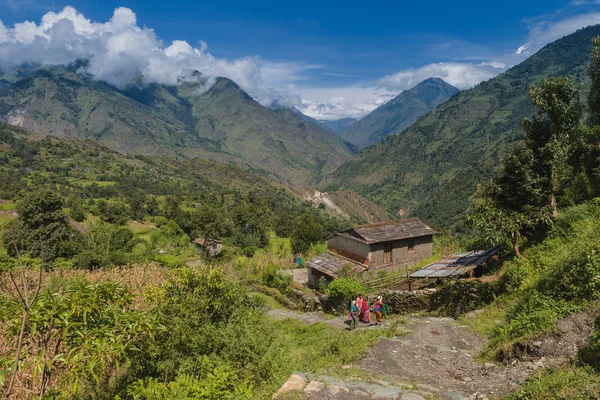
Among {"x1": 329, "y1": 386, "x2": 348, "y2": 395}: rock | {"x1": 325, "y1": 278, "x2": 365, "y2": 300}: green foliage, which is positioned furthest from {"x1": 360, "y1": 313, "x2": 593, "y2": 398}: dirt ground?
{"x1": 325, "y1": 278, "x2": 365, "y2": 300}: green foliage

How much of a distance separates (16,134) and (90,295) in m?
234

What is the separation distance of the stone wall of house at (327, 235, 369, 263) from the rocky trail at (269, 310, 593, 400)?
56.7 feet

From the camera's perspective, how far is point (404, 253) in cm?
3284

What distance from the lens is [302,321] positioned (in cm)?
2030

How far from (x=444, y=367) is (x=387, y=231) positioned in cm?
2192

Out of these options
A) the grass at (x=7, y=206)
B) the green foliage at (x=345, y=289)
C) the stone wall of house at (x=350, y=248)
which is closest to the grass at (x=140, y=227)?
the grass at (x=7, y=206)

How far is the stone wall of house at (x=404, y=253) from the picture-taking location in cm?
3112

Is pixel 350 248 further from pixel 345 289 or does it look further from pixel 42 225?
pixel 42 225

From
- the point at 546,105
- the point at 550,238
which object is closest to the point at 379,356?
the point at 550,238

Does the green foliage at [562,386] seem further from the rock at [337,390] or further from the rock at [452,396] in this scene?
the rock at [337,390]

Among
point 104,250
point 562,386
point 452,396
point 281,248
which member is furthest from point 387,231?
point 104,250

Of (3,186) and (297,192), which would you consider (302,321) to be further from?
(297,192)

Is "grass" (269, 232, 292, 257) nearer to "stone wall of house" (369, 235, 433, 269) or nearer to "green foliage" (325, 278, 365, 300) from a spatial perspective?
"stone wall of house" (369, 235, 433, 269)

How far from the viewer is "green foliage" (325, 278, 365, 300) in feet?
71.8
